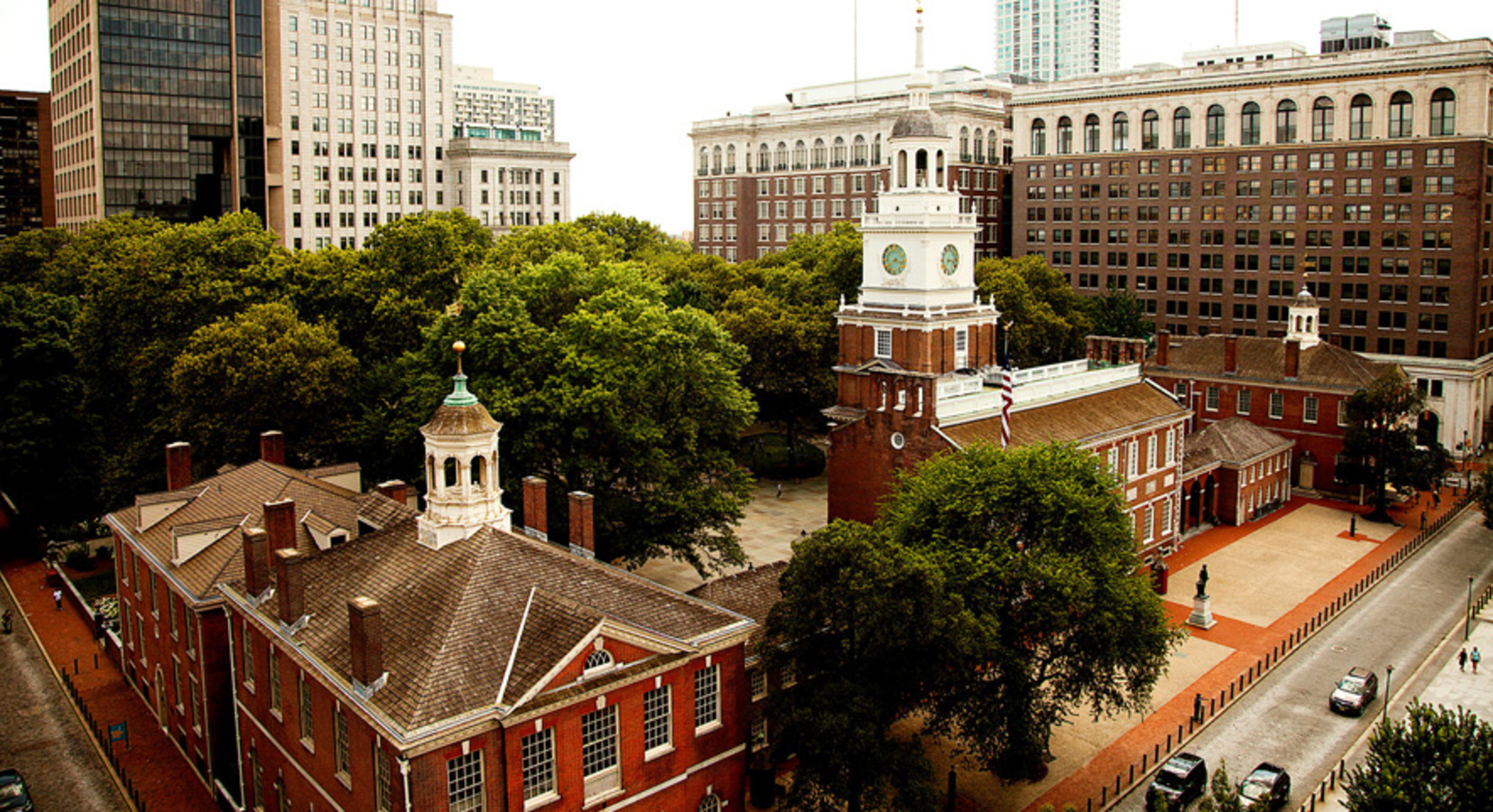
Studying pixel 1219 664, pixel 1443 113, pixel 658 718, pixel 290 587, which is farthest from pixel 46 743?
pixel 1443 113

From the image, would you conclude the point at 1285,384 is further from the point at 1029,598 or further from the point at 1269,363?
the point at 1029,598

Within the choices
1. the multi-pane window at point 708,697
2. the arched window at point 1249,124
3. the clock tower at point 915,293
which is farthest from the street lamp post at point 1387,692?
the arched window at point 1249,124

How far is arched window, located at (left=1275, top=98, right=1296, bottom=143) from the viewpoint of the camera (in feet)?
303

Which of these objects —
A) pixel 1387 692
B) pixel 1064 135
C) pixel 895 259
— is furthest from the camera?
pixel 1064 135

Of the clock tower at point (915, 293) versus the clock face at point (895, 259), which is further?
the clock face at point (895, 259)

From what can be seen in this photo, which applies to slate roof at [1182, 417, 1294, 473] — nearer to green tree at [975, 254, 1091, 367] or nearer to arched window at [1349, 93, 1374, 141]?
green tree at [975, 254, 1091, 367]

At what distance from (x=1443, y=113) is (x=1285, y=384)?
3042 centimetres

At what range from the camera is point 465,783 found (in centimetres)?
2438

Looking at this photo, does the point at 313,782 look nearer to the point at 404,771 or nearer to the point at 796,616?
the point at 404,771

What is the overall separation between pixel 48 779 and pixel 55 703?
6916 millimetres

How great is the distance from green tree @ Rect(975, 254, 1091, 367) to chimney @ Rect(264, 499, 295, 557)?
191 feet

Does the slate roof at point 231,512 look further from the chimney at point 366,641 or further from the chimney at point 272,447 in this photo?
the chimney at point 366,641

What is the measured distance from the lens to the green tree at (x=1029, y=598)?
31891 mm

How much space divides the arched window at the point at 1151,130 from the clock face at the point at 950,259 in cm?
5518
